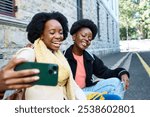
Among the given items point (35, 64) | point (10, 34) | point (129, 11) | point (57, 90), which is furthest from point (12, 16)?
point (129, 11)

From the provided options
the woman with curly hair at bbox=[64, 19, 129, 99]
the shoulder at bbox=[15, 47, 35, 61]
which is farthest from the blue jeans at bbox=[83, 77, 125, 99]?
the shoulder at bbox=[15, 47, 35, 61]

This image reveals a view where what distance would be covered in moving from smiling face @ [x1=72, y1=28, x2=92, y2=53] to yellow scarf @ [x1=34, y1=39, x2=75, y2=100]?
109 cm

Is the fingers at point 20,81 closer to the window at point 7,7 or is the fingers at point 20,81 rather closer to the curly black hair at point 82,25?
the curly black hair at point 82,25

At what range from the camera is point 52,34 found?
248cm

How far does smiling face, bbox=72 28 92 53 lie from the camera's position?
3.55 m

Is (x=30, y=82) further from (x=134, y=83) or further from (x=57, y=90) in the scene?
(x=134, y=83)

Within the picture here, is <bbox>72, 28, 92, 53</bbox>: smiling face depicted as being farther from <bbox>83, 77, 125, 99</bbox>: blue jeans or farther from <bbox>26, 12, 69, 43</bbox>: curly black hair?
<bbox>26, 12, 69, 43</bbox>: curly black hair

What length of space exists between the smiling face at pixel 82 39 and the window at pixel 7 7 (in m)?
3.28

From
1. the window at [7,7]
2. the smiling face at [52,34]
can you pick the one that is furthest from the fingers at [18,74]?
the window at [7,7]

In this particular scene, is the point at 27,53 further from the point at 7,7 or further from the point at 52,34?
the point at 7,7

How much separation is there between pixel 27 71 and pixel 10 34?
17.4 ft

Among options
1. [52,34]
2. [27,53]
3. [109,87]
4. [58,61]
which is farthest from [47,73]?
[109,87]

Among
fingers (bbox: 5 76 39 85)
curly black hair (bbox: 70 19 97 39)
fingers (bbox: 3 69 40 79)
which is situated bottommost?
fingers (bbox: 5 76 39 85)

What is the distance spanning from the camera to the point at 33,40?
2.58 m
